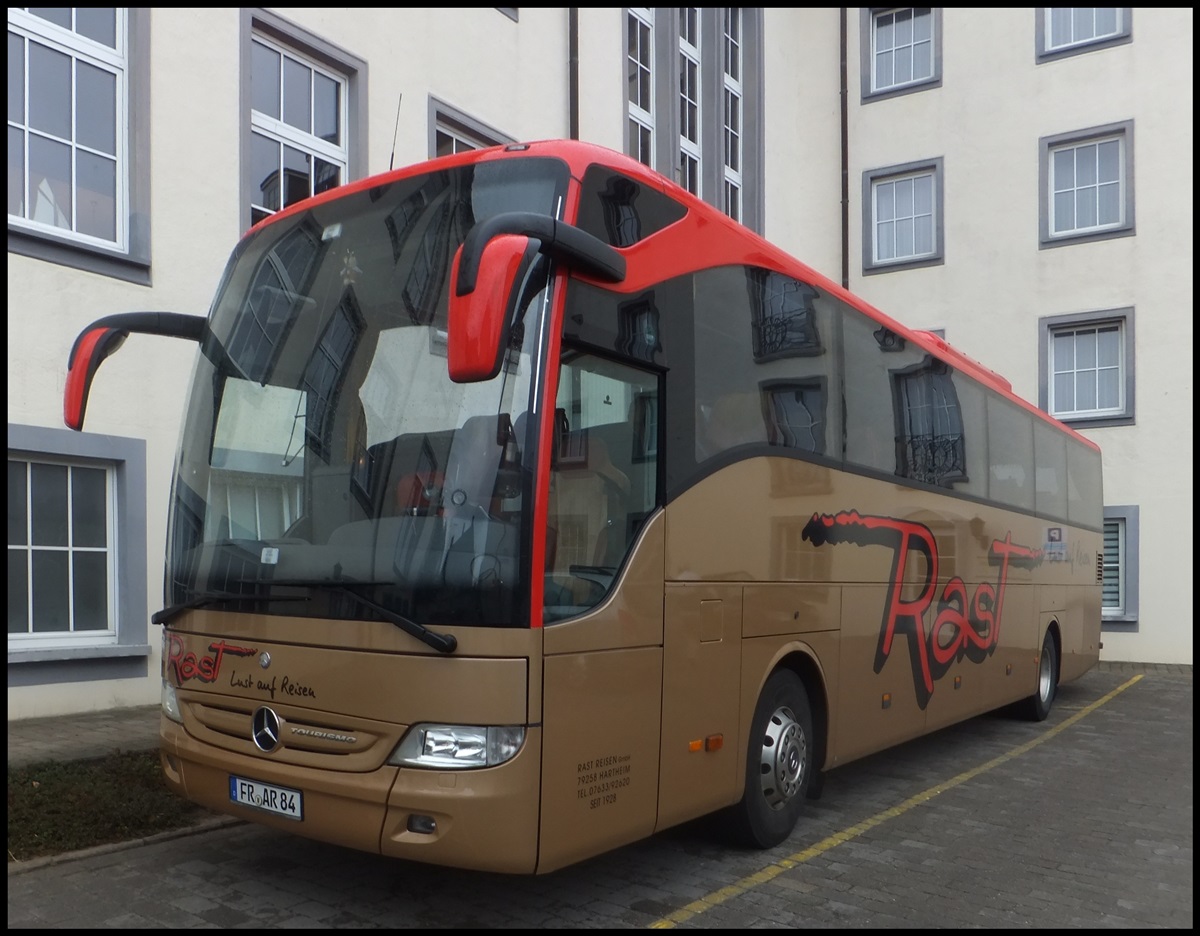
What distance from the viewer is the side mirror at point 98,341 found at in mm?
5562

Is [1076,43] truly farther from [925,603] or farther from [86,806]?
[86,806]

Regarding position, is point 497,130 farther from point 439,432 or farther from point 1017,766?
point 439,432

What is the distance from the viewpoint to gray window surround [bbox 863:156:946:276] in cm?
2088

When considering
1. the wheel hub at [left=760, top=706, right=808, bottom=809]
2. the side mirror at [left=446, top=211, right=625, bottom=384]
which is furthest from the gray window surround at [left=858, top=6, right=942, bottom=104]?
the side mirror at [left=446, top=211, right=625, bottom=384]

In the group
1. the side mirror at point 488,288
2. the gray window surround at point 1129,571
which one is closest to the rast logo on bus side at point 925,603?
the side mirror at point 488,288

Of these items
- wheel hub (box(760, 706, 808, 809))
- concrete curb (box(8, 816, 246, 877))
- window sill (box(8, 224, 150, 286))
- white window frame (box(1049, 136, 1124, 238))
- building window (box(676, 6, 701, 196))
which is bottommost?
concrete curb (box(8, 816, 246, 877))

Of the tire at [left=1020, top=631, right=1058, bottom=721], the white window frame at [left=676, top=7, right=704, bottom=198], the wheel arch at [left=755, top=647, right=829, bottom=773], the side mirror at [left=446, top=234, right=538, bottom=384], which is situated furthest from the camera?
the white window frame at [left=676, top=7, right=704, bottom=198]

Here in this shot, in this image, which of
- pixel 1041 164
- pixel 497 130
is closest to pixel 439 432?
pixel 497 130

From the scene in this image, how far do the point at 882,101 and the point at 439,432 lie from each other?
19347 mm

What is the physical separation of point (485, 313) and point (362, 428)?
113 centimetres

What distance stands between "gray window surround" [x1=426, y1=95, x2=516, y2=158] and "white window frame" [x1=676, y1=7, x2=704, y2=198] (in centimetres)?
573

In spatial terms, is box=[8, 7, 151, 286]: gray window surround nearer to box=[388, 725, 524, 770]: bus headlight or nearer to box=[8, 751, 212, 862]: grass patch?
box=[8, 751, 212, 862]: grass patch

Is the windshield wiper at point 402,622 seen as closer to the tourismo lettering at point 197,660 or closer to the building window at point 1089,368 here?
the tourismo lettering at point 197,660

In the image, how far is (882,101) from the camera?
21.8 metres
